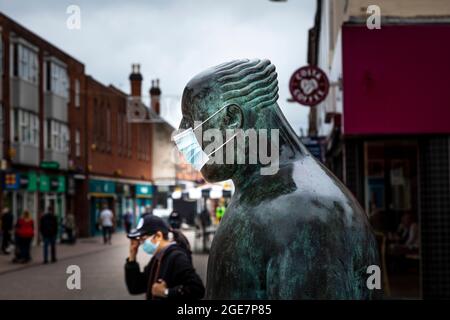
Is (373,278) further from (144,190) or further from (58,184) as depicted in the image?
(144,190)

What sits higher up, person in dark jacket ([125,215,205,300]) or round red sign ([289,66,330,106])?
round red sign ([289,66,330,106])

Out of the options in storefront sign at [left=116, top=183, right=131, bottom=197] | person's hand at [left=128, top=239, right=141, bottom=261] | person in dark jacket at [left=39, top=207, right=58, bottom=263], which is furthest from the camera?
storefront sign at [left=116, top=183, right=131, bottom=197]

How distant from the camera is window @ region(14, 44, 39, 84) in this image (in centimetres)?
3506

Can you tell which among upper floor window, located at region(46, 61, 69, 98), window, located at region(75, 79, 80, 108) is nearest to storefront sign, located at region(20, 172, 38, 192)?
upper floor window, located at region(46, 61, 69, 98)

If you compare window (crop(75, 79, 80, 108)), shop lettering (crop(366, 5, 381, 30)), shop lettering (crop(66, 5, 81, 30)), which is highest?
window (crop(75, 79, 80, 108))

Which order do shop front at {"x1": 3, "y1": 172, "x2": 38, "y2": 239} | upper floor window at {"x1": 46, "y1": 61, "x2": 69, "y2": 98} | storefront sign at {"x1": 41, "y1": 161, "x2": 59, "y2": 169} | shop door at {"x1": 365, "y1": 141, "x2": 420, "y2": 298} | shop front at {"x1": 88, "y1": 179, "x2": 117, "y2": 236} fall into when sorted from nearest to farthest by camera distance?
shop door at {"x1": 365, "y1": 141, "x2": 420, "y2": 298}
shop front at {"x1": 3, "y1": 172, "x2": 38, "y2": 239}
storefront sign at {"x1": 41, "y1": 161, "x2": 59, "y2": 169}
upper floor window at {"x1": 46, "y1": 61, "x2": 69, "y2": 98}
shop front at {"x1": 88, "y1": 179, "x2": 117, "y2": 236}

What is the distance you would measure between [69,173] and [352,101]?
3235cm

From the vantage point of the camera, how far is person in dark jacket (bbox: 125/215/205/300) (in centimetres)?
553

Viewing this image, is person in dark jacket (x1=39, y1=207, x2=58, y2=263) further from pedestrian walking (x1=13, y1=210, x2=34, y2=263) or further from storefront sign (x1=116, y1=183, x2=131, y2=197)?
storefront sign (x1=116, y1=183, x2=131, y2=197)

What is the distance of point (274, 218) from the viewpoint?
5.37ft

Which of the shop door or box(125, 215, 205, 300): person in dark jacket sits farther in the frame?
the shop door

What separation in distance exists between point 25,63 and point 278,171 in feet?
117

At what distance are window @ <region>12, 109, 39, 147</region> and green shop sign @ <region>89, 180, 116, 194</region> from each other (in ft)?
31.0

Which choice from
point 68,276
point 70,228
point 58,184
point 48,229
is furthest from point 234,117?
point 58,184
